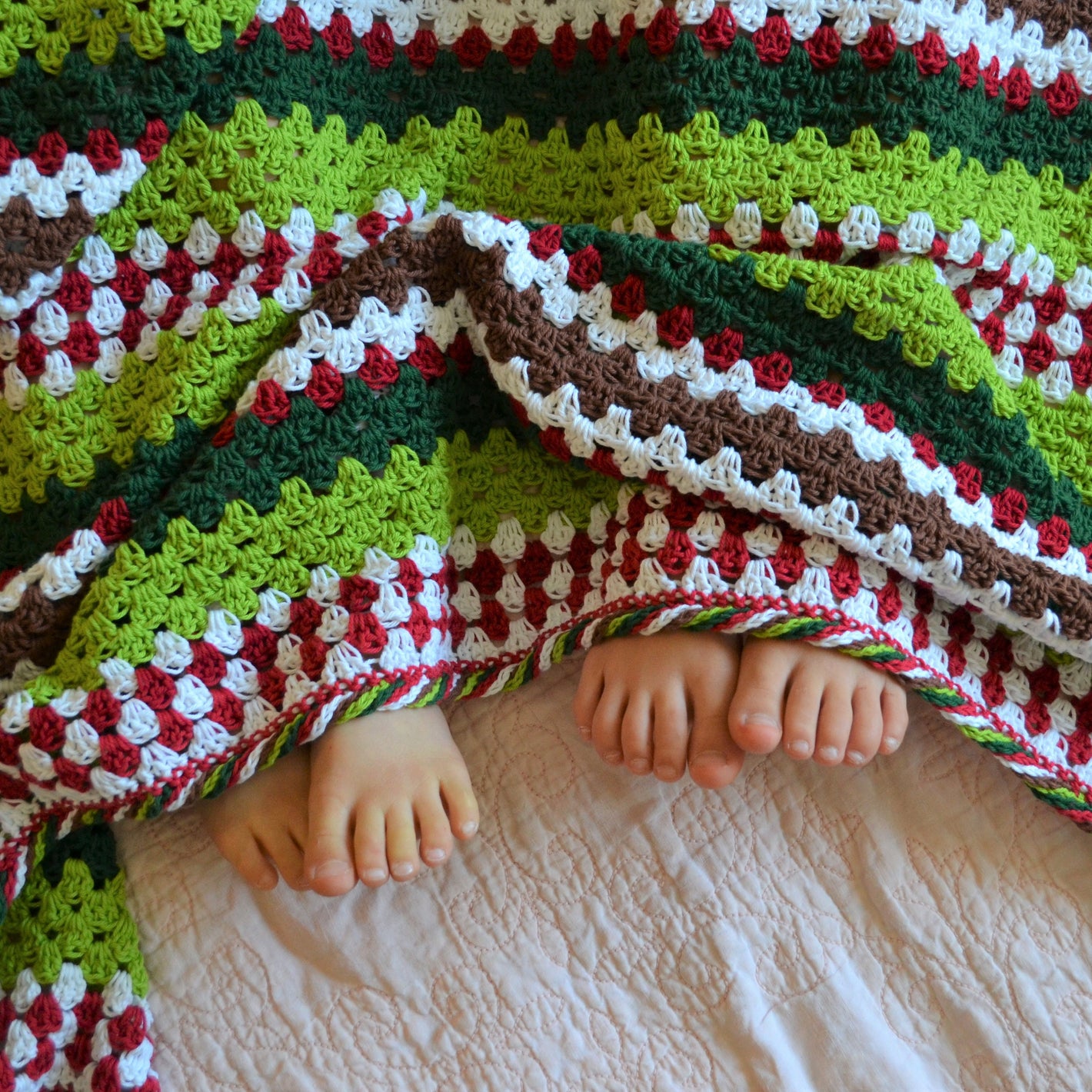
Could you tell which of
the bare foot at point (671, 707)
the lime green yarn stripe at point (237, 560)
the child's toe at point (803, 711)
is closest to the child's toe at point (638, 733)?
the bare foot at point (671, 707)

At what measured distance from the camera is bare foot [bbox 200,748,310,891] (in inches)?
30.7

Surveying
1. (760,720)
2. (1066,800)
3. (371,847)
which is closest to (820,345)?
(760,720)

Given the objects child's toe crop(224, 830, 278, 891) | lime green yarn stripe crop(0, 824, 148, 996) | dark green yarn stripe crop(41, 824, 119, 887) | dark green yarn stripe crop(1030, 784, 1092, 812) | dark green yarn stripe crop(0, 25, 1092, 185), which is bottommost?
lime green yarn stripe crop(0, 824, 148, 996)

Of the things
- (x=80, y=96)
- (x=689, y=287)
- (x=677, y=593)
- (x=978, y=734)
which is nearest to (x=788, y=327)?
(x=689, y=287)

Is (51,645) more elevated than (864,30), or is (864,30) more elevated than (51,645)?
(864,30)

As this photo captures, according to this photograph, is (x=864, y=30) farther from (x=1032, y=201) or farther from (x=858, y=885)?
(x=858, y=885)

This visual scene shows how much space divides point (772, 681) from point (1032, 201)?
0.44m

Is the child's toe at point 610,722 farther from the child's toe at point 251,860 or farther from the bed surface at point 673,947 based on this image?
the child's toe at point 251,860

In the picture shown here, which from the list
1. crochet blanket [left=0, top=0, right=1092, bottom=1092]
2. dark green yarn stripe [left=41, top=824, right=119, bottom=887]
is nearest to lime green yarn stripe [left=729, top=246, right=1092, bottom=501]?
crochet blanket [left=0, top=0, right=1092, bottom=1092]

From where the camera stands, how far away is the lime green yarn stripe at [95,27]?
741 mm

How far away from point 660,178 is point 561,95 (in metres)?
0.13

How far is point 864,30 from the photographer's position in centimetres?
76

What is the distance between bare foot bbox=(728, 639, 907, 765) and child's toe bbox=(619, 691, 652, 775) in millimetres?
62

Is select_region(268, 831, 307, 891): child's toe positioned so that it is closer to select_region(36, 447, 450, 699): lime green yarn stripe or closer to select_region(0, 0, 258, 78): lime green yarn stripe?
select_region(36, 447, 450, 699): lime green yarn stripe
